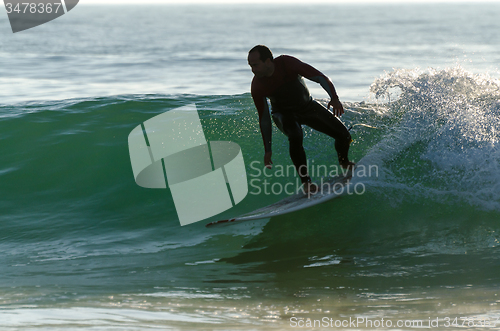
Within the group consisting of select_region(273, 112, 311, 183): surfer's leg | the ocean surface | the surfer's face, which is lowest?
the ocean surface

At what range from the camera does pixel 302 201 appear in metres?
5.44

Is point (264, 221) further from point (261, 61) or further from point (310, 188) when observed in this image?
point (261, 61)

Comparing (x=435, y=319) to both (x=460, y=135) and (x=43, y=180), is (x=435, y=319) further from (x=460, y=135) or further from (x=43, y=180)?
(x=43, y=180)

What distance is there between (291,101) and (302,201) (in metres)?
1.11

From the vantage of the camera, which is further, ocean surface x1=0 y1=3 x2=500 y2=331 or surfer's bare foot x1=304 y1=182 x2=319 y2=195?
surfer's bare foot x1=304 y1=182 x2=319 y2=195

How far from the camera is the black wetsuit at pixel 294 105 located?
199 inches

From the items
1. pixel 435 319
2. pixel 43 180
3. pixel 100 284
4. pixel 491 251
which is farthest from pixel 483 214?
pixel 43 180

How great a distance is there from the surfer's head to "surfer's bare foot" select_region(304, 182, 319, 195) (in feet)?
4.38

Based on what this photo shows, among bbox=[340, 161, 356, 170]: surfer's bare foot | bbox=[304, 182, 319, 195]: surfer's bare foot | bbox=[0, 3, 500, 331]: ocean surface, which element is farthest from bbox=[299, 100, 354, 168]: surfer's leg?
bbox=[0, 3, 500, 331]: ocean surface

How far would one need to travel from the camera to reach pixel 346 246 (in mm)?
5164

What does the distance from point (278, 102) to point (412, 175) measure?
7.18 ft

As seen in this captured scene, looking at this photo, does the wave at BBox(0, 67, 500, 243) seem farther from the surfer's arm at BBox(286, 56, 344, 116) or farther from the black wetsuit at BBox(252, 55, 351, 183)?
the surfer's arm at BBox(286, 56, 344, 116)

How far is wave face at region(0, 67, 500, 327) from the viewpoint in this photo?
419 centimetres

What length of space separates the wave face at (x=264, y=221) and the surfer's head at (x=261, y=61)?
1819 millimetres
